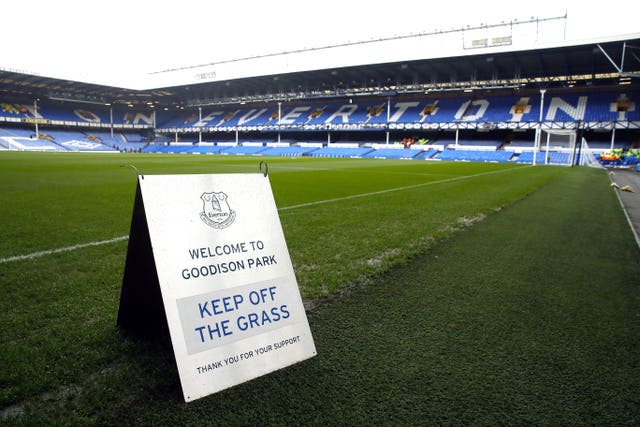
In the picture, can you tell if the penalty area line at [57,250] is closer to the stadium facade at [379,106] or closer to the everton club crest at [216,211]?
the everton club crest at [216,211]

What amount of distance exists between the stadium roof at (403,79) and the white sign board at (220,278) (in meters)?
32.9

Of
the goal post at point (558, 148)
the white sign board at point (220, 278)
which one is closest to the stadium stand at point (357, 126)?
the goal post at point (558, 148)

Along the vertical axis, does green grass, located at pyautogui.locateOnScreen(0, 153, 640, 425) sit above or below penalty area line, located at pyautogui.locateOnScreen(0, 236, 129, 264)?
below

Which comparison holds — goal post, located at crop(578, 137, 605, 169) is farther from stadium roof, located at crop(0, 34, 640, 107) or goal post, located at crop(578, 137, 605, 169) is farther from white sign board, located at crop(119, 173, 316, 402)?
white sign board, located at crop(119, 173, 316, 402)

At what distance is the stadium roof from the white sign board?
32.9m

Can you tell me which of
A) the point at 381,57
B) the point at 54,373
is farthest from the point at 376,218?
the point at 381,57

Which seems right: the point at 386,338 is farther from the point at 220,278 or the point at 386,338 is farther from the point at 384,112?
the point at 384,112

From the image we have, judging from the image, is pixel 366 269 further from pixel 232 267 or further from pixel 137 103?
pixel 137 103

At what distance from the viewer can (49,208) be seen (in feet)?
23.4

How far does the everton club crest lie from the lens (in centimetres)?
215

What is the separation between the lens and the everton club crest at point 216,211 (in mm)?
2150

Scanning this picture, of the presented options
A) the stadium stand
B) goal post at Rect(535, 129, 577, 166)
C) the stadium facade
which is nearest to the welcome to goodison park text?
the stadium facade

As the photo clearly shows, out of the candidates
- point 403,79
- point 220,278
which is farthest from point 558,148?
point 220,278

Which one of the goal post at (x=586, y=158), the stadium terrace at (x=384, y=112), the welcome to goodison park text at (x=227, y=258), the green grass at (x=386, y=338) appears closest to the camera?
the green grass at (x=386, y=338)
